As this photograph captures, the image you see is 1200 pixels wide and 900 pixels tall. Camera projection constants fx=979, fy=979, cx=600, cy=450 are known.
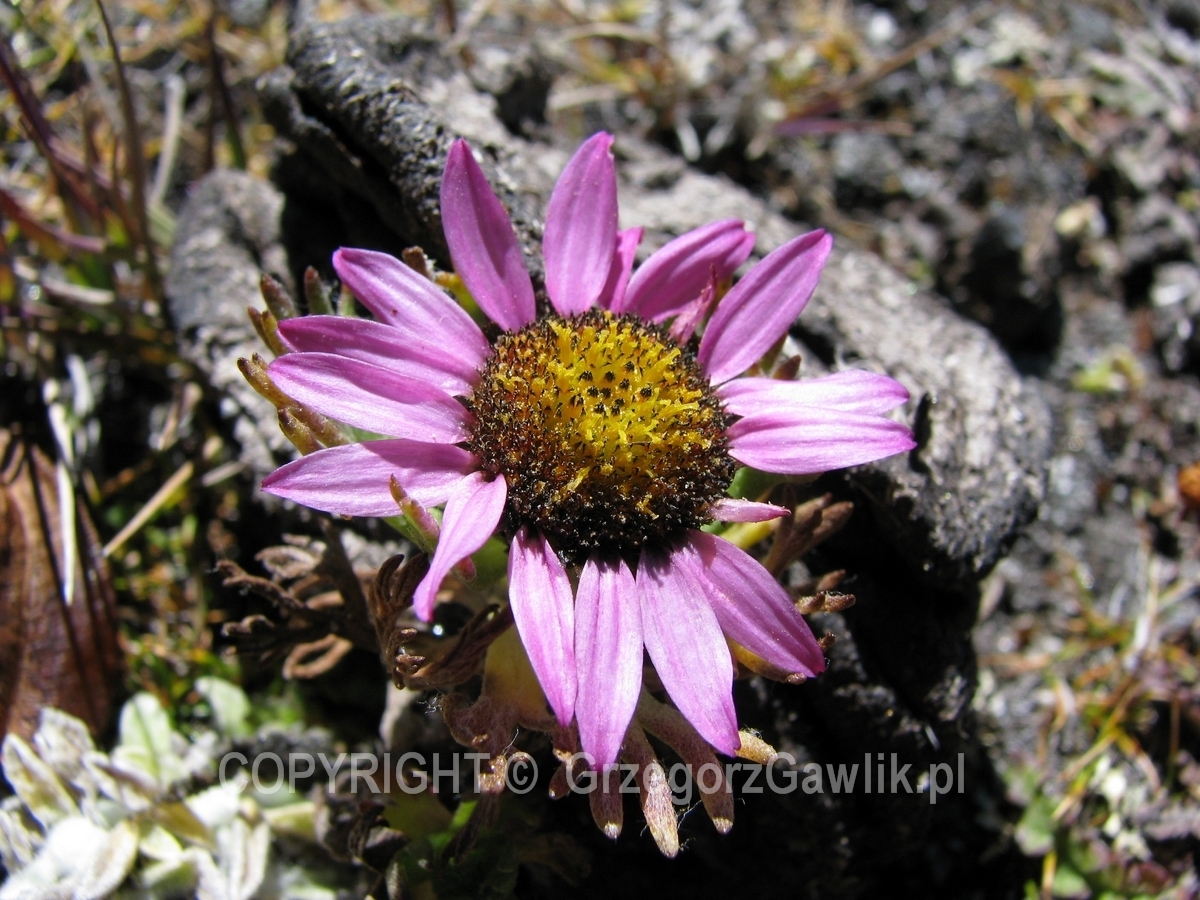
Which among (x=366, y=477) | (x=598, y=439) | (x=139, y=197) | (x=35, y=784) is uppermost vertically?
(x=139, y=197)

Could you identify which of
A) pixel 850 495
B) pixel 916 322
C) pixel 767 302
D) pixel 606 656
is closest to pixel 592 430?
pixel 606 656

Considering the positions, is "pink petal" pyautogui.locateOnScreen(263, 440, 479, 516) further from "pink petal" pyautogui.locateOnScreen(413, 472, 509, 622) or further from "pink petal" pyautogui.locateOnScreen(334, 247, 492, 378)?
"pink petal" pyautogui.locateOnScreen(334, 247, 492, 378)

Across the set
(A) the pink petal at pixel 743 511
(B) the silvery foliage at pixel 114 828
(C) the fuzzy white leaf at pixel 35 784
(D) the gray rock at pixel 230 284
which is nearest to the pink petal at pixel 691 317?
(A) the pink petal at pixel 743 511

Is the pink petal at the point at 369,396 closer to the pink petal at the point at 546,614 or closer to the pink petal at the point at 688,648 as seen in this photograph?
the pink petal at the point at 546,614

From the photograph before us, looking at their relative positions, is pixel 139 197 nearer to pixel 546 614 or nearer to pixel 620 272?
pixel 620 272

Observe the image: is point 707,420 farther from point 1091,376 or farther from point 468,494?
point 1091,376

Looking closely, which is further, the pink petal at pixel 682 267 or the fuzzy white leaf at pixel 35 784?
the fuzzy white leaf at pixel 35 784
